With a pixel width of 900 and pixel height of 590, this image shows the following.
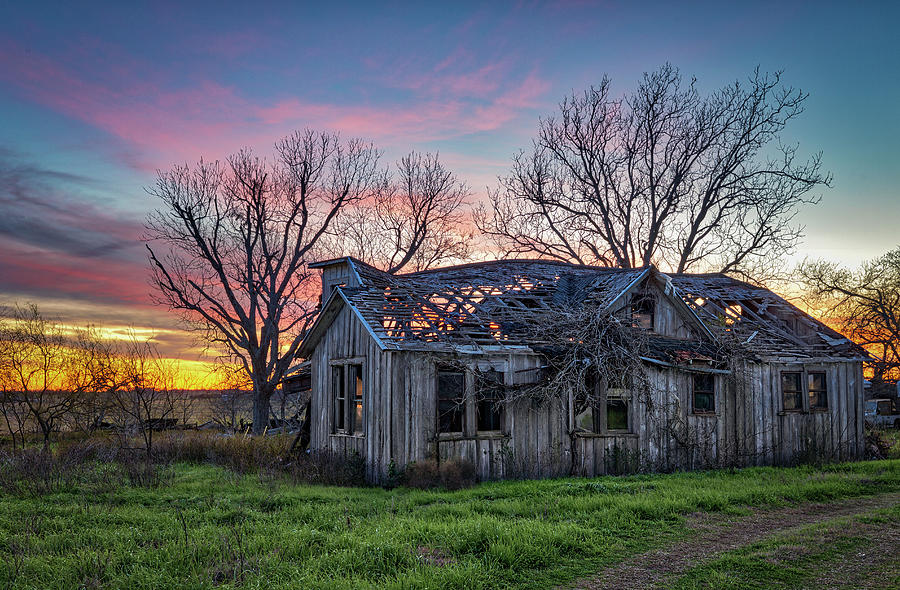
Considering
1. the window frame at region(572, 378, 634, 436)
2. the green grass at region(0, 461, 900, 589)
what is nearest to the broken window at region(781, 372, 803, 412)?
the green grass at region(0, 461, 900, 589)

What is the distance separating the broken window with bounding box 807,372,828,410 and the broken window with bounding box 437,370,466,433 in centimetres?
1252

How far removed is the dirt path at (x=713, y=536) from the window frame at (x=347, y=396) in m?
8.75

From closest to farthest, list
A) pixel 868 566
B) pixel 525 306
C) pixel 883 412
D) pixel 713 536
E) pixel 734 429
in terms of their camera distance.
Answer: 1. pixel 868 566
2. pixel 713 536
3. pixel 734 429
4. pixel 525 306
5. pixel 883 412

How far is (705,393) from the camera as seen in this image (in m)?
19.8

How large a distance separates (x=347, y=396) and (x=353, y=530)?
788cm

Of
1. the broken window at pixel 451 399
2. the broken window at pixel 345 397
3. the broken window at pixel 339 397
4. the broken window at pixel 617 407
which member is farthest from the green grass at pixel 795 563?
the broken window at pixel 339 397

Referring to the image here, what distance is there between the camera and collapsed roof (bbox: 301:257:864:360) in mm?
17594

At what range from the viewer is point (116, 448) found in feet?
62.9

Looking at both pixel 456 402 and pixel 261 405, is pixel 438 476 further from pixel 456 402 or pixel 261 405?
pixel 261 405

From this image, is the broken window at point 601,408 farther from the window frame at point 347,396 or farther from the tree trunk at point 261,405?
the tree trunk at point 261,405

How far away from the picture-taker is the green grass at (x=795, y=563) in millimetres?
8188

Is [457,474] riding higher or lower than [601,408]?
lower

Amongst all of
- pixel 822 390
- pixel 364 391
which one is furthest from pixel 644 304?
pixel 364 391

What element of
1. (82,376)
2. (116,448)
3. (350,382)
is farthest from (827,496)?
(82,376)
